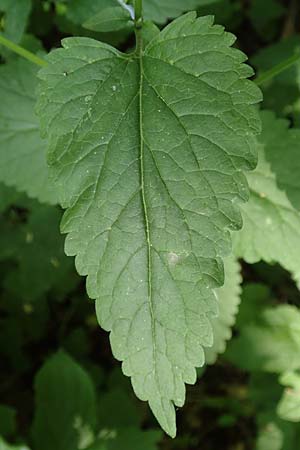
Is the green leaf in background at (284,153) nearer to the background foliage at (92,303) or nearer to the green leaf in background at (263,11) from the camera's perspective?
the background foliage at (92,303)


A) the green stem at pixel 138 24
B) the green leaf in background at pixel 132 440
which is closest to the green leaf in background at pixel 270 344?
the green leaf in background at pixel 132 440

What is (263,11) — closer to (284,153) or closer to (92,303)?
(284,153)

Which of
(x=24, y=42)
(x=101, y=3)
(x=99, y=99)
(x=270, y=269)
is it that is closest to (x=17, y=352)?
(x=270, y=269)

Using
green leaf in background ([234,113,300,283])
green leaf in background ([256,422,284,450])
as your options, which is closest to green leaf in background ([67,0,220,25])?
green leaf in background ([234,113,300,283])

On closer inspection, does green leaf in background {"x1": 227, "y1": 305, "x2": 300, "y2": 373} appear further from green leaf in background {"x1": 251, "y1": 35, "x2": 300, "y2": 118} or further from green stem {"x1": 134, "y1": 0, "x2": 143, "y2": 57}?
green stem {"x1": 134, "y1": 0, "x2": 143, "y2": 57}

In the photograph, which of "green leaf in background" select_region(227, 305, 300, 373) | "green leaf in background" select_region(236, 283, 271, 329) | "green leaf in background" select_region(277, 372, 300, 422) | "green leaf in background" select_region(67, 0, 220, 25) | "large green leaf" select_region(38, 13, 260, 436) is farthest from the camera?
"green leaf in background" select_region(236, 283, 271, 329)

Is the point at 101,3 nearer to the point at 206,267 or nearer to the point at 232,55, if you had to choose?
the point at 232,55

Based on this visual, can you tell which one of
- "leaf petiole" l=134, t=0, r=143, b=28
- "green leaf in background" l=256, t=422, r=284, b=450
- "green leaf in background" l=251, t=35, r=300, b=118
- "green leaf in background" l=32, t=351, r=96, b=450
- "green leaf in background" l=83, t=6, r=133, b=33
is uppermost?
"leaf petiole" l=134, t=0, r=143, b=28
